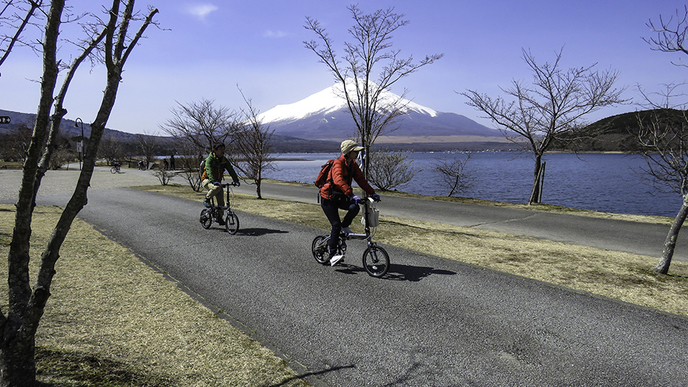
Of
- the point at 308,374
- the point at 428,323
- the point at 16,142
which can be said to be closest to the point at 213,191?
the point at 428,323

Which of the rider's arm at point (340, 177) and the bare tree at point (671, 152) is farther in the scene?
the bare tree at point (671, 152)

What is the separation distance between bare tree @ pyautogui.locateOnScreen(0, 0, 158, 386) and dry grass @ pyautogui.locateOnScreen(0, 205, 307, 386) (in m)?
0.37

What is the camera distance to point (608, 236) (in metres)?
11.1

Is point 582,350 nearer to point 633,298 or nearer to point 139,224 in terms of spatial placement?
point 633,298

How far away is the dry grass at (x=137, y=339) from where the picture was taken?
3.25m

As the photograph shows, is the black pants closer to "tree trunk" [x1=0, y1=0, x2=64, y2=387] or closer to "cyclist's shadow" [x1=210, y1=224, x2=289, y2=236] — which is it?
"cyclist's shadow" [x1=210, y1=224, x2=289, y2=236]

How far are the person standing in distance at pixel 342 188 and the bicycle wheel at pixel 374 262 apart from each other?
0.44 meters

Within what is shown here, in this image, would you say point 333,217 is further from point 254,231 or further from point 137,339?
point 254,231

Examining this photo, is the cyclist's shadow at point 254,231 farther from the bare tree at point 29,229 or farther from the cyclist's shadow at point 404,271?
the bare tree at point 29,229

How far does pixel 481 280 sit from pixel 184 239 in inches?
259

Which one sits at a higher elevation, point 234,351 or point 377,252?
point 377,252

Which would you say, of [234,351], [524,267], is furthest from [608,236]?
[234,351]

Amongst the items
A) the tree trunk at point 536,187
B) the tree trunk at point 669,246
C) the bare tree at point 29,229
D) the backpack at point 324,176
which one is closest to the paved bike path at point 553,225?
the tree trunk at point 669,246

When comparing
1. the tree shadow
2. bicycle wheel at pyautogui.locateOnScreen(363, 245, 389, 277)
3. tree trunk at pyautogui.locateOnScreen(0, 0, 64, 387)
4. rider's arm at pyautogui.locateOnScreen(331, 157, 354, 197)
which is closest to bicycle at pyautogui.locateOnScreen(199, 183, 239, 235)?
rider's arm at pyautogui.locateOnScreen(331, 157, 354, 197)
